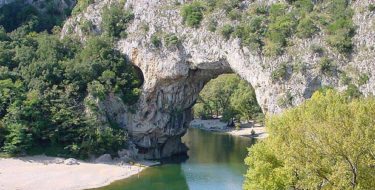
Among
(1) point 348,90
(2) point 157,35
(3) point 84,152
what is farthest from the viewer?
(2) point 157,35

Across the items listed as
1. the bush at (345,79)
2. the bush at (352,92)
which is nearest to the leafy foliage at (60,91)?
the bush at (345,79)

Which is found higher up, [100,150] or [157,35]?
[157,35]

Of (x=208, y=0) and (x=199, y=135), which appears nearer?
(x=208, y=0)

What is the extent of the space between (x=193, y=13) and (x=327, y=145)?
3862 cm

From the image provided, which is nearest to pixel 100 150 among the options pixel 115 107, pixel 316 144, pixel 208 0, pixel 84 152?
pixel 84 152

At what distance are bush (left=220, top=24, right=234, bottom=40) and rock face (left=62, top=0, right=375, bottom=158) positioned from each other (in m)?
0.46

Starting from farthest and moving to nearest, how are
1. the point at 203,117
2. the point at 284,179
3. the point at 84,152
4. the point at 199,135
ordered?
1. the point at 203,117
2. the point at 199,135
3. the point at 84,152
4. the point at 284,179

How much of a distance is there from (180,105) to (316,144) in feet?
132

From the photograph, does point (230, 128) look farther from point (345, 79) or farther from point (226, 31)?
point (345, 79)

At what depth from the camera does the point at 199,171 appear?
5747 centimetres

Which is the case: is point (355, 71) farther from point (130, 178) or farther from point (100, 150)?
point (100, 150)

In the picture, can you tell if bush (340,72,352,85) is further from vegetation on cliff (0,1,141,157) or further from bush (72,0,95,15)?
bush (72,0,95,15)

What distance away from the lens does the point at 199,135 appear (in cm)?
8888

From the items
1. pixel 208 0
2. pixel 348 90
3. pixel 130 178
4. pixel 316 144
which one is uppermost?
pixel 208 0
